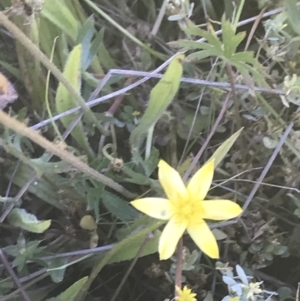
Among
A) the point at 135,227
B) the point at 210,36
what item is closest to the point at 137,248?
the point at 135,227

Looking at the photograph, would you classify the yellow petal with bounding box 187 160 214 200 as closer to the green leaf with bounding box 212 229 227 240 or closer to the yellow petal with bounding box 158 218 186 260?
the yellow petal with bounding box 158 218 186 260

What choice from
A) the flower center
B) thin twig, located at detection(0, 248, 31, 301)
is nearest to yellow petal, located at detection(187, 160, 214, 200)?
the flower center

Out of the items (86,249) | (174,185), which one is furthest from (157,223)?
(86,249)

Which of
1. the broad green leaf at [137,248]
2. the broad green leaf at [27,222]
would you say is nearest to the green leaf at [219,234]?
the broad green leaf at [137,248]

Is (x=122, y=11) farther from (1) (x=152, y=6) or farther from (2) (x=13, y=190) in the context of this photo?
(2) (x=13, y=190)

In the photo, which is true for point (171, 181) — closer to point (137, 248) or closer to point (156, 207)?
point (156, 207)

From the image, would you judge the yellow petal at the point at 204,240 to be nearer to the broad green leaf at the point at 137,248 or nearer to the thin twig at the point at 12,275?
the broad green leaf at the point at 137,248
